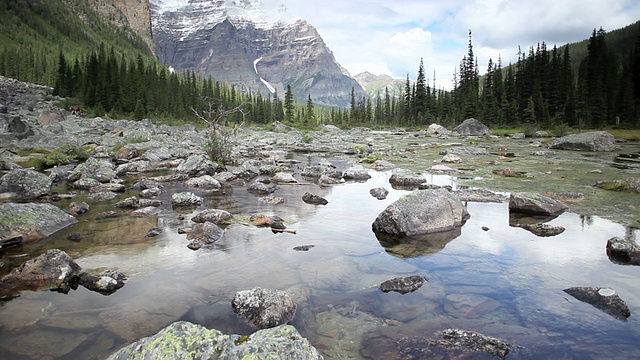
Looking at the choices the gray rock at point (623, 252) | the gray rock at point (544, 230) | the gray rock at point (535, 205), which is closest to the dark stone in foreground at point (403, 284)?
the gray rock at point (623, 252)

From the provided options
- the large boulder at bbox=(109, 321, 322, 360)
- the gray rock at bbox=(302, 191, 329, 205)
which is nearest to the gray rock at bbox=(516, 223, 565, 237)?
the gray rock at bbox=(302, 191, 329, 205)

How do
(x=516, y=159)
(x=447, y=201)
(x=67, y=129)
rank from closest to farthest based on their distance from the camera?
1. (x=447, y=201)
2. (x=516, y=159)
3. (x=67, y=129)

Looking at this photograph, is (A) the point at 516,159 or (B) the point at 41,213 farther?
(A) the point at 516,159

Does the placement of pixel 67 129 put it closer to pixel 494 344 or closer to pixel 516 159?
pixel 516 159

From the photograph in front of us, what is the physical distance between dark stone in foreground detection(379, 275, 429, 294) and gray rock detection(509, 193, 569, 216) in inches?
253

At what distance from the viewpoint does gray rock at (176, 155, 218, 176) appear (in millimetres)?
19627

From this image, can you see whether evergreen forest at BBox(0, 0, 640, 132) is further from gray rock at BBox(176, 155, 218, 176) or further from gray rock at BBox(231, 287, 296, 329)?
gray rock at BBox(231, 287, 296, 329)

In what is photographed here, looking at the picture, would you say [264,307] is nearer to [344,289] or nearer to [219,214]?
[344,289]

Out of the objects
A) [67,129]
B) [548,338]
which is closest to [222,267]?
[548,338]

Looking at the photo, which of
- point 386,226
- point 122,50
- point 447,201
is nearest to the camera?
point 386,226

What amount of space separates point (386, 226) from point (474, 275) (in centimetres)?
286

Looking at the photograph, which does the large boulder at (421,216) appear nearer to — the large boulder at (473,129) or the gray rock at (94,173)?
the gray rock at (94,173)

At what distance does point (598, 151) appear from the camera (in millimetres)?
30453

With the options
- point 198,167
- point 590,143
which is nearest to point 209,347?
point 198,167
